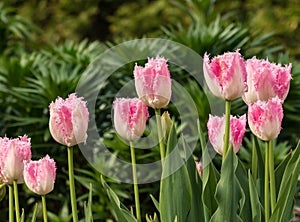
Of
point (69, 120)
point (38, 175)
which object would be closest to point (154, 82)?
point (69, 120)

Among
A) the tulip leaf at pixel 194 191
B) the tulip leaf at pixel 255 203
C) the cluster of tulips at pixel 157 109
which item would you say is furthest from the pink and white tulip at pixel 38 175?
the tulip leaf at pixel 255 203

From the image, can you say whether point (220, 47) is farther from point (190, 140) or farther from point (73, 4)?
point (73, 4)

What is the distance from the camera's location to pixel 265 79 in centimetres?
144

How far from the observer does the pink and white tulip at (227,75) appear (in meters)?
1.42

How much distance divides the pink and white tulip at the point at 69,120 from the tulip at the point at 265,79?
34 centimetres

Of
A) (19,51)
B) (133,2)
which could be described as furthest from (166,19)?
(19,51)

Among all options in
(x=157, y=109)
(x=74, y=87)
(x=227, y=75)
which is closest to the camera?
(x=227, y=75)

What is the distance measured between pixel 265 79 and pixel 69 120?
0.40 meters

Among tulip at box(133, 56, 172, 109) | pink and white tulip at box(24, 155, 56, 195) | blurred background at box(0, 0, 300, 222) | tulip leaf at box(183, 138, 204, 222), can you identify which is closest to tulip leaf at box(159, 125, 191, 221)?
tulip leaf at box(183, 138, 204, 222)

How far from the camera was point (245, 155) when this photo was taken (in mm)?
3047

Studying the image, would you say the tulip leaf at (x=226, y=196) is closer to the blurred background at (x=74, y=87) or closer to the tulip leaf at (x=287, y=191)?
the tulip leaf at (x=287, y=191)

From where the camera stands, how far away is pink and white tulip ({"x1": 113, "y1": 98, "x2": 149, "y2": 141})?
1503 mm

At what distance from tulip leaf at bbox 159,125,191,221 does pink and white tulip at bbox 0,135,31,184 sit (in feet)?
0.99

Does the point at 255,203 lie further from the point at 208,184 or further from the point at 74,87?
the point at 74,87
